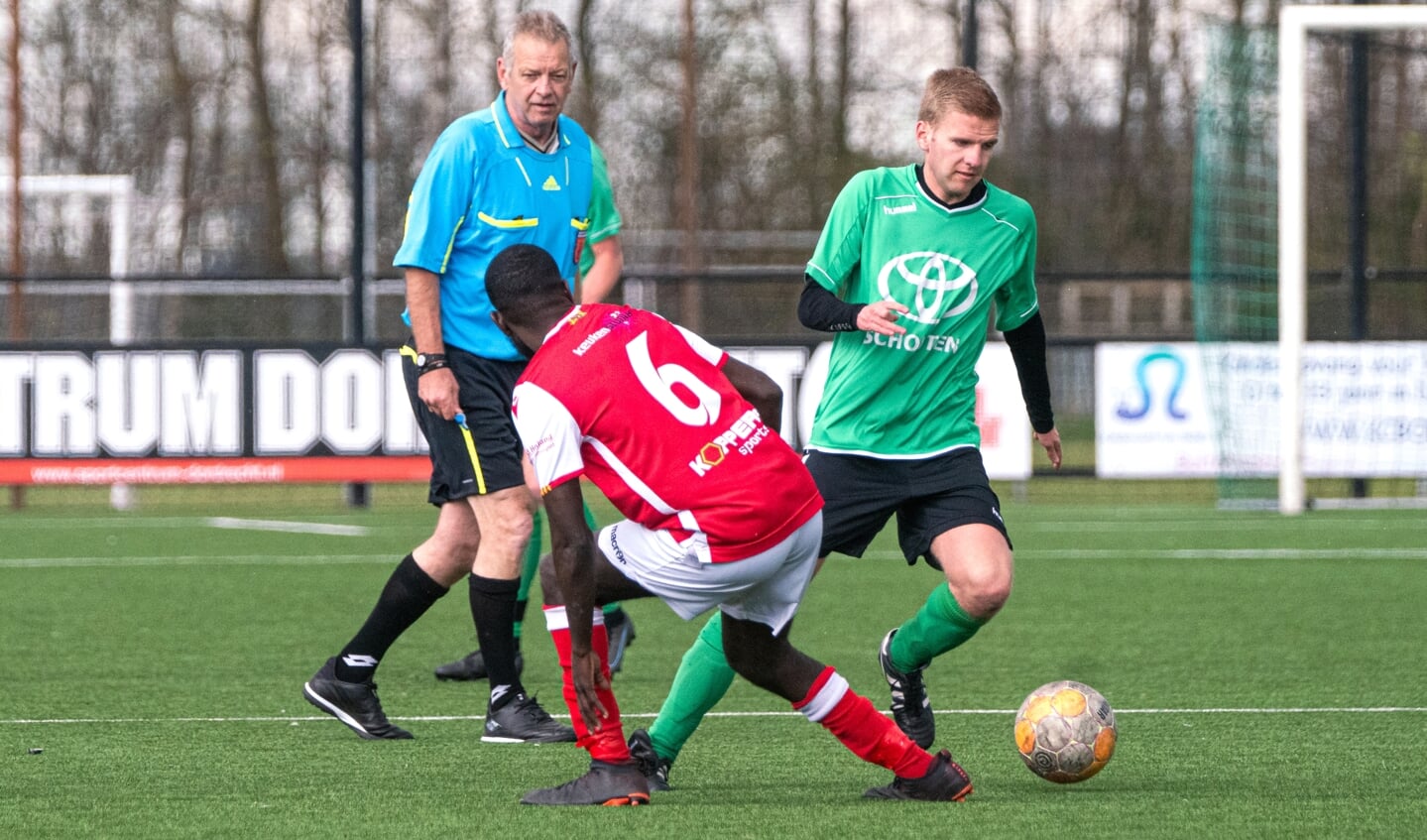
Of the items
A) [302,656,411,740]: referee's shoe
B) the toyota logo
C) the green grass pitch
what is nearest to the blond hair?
the toyota logo

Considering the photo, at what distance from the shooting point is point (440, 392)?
5449 millimetres

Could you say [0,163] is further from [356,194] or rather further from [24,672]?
[24,672]

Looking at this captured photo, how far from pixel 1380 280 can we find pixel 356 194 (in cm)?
805

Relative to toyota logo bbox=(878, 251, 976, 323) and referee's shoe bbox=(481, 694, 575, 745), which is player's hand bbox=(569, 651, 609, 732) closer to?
referee's shoe bbox=(481, 694, 575, 745)

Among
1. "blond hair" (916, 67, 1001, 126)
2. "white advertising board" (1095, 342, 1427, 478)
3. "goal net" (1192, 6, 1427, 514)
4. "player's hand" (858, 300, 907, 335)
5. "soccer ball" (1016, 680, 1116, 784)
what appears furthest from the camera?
"white advertising board" (1095, 342, 1427, 478)

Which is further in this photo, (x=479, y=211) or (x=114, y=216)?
(x=114, y=216)

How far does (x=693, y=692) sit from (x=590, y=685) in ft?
1.62

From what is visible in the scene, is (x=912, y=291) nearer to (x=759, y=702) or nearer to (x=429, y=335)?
(x=429, y=335)

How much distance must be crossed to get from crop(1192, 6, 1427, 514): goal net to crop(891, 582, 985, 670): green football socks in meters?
8.86

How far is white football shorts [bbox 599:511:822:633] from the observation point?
411cm

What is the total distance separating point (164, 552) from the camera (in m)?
11.6

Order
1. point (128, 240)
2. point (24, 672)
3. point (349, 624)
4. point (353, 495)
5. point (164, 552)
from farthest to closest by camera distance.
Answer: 1. point (128, 240)
2. point (353, 495)
3. point (164, 552)
4. point (349, 624)
5. point (24, 672)

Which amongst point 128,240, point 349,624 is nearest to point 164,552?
point 349,624

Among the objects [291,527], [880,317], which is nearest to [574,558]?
[880,317]
